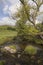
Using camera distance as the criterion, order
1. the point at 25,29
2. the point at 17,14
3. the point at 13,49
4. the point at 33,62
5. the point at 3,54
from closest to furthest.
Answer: the point at 33,62
the point at 3,54
the point at 13,49
the point at 25,29
the point at 17,14

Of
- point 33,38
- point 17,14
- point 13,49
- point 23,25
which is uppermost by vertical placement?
point 17,14

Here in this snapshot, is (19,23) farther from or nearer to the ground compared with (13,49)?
farther from the ground

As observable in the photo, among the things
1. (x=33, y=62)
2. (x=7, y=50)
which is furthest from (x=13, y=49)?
(x=33, y=62)

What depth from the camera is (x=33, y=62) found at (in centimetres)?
2686

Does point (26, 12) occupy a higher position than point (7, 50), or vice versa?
point (26, 12)

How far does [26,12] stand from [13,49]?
13.1 metres

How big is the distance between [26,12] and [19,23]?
3.49 metres

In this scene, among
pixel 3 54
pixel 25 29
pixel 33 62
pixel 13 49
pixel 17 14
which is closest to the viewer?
pixel 33 62

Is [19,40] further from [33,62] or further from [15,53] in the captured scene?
[33,62]

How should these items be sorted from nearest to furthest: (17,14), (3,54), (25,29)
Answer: (3,54) < (25,29) < (17,14)

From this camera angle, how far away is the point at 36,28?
4475 centimetres

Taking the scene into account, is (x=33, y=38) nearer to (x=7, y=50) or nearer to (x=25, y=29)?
(x=25, y=29)

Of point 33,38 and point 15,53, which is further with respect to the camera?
point 33,38

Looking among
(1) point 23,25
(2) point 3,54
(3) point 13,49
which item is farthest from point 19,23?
(2) point 3,54
